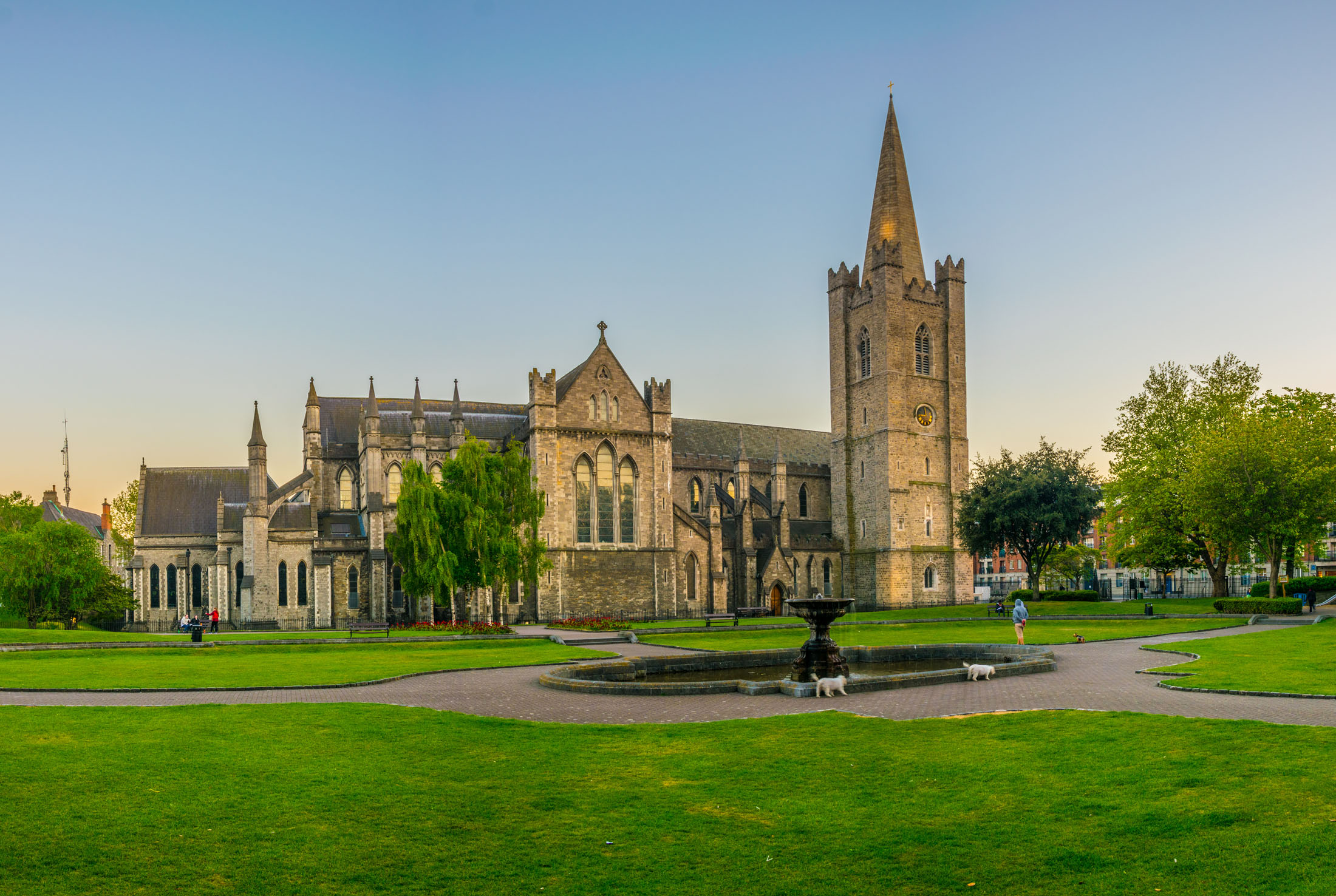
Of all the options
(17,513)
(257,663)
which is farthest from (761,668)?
(17,513)

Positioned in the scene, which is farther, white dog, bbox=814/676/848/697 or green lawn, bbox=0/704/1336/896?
white dog, bbox=814/676/848/697

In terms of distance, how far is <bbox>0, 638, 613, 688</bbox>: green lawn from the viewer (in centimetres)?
2341

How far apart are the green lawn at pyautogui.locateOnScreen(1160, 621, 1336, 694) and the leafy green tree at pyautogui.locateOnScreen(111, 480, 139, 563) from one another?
82537 millimetres

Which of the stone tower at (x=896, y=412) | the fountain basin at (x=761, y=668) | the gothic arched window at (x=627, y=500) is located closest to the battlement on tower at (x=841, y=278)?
the stone tower at (x=896, y=412)

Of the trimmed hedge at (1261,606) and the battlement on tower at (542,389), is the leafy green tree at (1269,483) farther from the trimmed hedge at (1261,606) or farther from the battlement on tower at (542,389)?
the battlement on tower at (542,389)

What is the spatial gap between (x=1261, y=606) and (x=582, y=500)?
3643 cm

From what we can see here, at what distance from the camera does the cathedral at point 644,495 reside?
59781 mm

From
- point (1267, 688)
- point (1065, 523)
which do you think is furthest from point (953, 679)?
point (1065, 523)

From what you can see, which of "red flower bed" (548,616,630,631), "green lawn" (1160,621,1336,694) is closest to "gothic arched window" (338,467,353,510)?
"red flower bed" (548,616,630,631)

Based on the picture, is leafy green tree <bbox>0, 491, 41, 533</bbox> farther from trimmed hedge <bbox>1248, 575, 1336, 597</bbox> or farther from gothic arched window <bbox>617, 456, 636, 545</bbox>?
trimmed hedge <bbox>1248, 575, 1336, 597</bbox>

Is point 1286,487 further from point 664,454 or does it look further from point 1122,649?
point 664,454

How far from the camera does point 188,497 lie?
6556 cm

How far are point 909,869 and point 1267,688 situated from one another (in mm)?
13001

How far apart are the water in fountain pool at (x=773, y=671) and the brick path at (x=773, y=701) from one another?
3.54 meters
